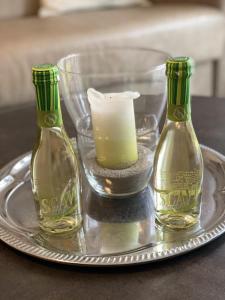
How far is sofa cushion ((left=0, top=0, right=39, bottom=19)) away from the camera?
224cm

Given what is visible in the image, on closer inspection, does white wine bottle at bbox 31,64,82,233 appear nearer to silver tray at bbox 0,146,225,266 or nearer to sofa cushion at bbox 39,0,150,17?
silver tray at bbox 0,146,225,266

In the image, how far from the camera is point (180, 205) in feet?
2.26

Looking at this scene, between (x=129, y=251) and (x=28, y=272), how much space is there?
4.9 inches

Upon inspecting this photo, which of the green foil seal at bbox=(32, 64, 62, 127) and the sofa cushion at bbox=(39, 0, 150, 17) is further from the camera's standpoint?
the sofa cushion at bbox=(39, 0, 150, 17)

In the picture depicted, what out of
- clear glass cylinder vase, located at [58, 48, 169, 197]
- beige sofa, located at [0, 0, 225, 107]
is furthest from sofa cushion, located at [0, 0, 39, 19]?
clear glass cylinder vase, located at [58, 48, 169, 197]

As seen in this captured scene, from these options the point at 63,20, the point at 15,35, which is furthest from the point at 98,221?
the point at 63,20

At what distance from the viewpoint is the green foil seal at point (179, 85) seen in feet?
1.92

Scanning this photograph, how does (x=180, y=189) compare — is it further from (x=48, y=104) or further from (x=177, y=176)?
(x=48, y=104)

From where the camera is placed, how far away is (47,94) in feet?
1.98

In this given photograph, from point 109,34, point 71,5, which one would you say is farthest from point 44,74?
point 71,5

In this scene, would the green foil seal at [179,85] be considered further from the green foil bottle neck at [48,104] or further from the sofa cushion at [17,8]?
the sofa cushion at [17,8]

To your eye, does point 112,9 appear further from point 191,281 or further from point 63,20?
point 191,281

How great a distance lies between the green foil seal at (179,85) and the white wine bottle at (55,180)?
5.6 inches

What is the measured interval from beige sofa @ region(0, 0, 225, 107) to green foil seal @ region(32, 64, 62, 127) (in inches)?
45.6
